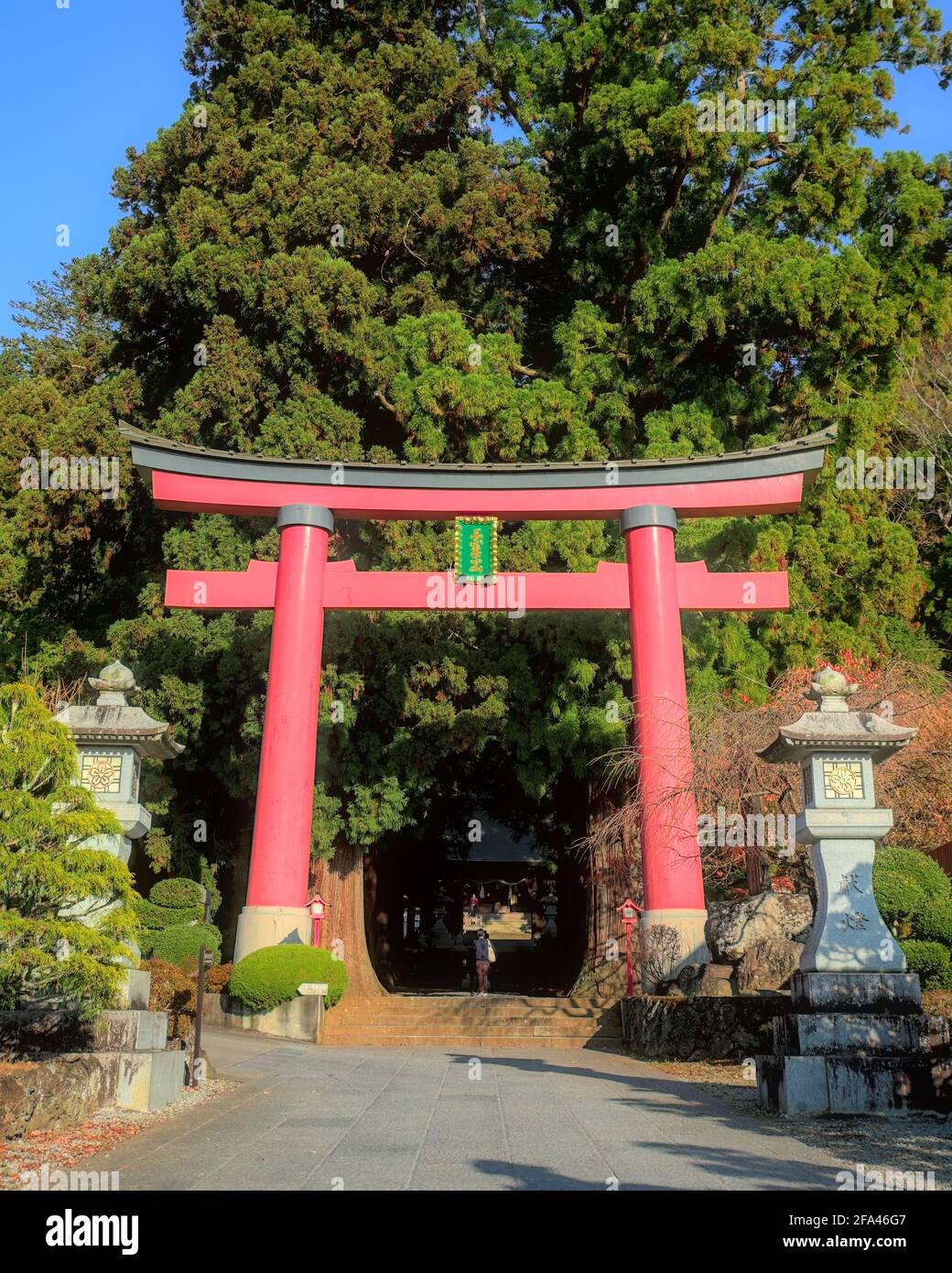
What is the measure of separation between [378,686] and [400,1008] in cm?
438

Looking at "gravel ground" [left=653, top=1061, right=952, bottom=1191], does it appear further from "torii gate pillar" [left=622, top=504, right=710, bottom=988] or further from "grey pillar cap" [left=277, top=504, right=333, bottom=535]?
"grey pillar cap" [left=277, top=504, right=333, bottom=535]

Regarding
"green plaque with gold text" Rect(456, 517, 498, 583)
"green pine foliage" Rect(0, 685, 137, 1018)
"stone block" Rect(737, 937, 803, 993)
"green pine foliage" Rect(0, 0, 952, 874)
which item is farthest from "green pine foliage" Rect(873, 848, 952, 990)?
"green pine foliage" Rect(0, 685, 137, 1018)

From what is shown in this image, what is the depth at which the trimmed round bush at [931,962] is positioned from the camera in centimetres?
973

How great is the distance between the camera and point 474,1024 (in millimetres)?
12586

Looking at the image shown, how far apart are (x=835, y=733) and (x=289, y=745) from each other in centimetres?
724

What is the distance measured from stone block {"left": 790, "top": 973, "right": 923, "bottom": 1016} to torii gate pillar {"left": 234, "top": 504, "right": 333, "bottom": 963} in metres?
7.04

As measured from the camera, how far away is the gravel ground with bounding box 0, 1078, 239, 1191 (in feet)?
15.6

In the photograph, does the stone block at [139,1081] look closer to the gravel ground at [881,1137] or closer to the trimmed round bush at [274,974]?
the gravel ground at [881,1137]

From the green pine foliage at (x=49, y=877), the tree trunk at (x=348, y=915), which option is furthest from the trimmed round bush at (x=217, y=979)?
the green pine foliage at (x=49, y=877)

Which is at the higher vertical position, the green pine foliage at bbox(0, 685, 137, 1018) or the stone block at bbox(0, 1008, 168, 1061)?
the green pine foliage at bbox(0, 685, 137, 1018)

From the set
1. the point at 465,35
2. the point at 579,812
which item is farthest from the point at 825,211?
the point at 579,812

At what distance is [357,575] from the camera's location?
1391cm

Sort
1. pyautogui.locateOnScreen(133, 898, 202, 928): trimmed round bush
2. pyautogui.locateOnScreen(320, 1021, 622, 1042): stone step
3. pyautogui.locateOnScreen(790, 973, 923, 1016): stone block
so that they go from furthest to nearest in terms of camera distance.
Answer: pyautogui.locateOnScreen(133, 898, 202, 928): trimmed round bush
pyautogui.locateOnScreen(320, 1021, 622, 1042): stone step
pyautogui.locateOnScreen(790, 973, 923, 1016): stone block
